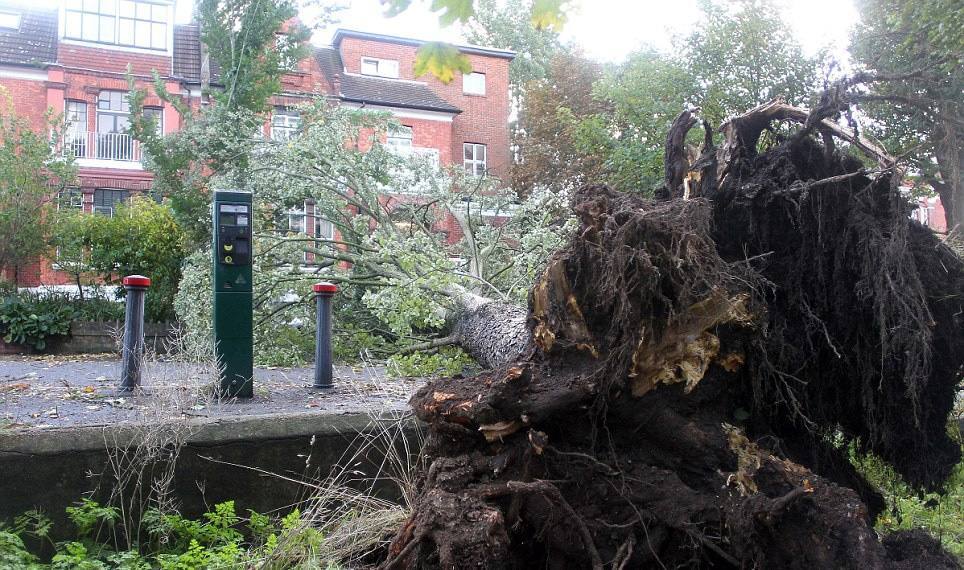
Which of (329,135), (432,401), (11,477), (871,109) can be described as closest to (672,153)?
(432,401)

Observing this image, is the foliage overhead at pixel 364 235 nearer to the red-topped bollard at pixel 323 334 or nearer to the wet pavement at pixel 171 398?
the red-topped bollard at pixel 323 334

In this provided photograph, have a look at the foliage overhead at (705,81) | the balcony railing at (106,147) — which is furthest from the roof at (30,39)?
the foliage overhead at (705,81)

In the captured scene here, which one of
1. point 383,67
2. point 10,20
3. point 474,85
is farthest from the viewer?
point 474,85

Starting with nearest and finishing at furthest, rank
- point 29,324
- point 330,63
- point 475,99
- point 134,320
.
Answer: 1. point 134,320
2. point 29,324
3. point 330,63
4. point 475,99

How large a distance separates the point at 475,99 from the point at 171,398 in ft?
85.3

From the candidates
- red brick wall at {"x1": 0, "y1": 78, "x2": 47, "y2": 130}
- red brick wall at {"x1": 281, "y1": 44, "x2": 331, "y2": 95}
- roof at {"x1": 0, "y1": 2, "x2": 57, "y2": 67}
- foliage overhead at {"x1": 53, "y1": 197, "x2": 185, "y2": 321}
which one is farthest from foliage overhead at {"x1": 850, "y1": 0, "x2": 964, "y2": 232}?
roof at {"x1": 0, "y1": 2, "x2": 57, "y2": 67}

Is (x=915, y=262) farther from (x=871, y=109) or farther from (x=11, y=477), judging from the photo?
(x=871, y=109)

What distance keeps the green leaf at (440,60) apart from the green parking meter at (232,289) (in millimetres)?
3050

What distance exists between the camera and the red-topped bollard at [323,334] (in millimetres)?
6109

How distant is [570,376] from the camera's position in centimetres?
280

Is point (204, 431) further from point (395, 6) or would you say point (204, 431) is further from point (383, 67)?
point (383, 67)

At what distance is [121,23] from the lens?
24.8 meters

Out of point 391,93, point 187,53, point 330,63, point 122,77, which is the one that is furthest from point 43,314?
point 330,63

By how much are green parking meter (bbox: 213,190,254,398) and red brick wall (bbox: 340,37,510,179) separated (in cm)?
2248
